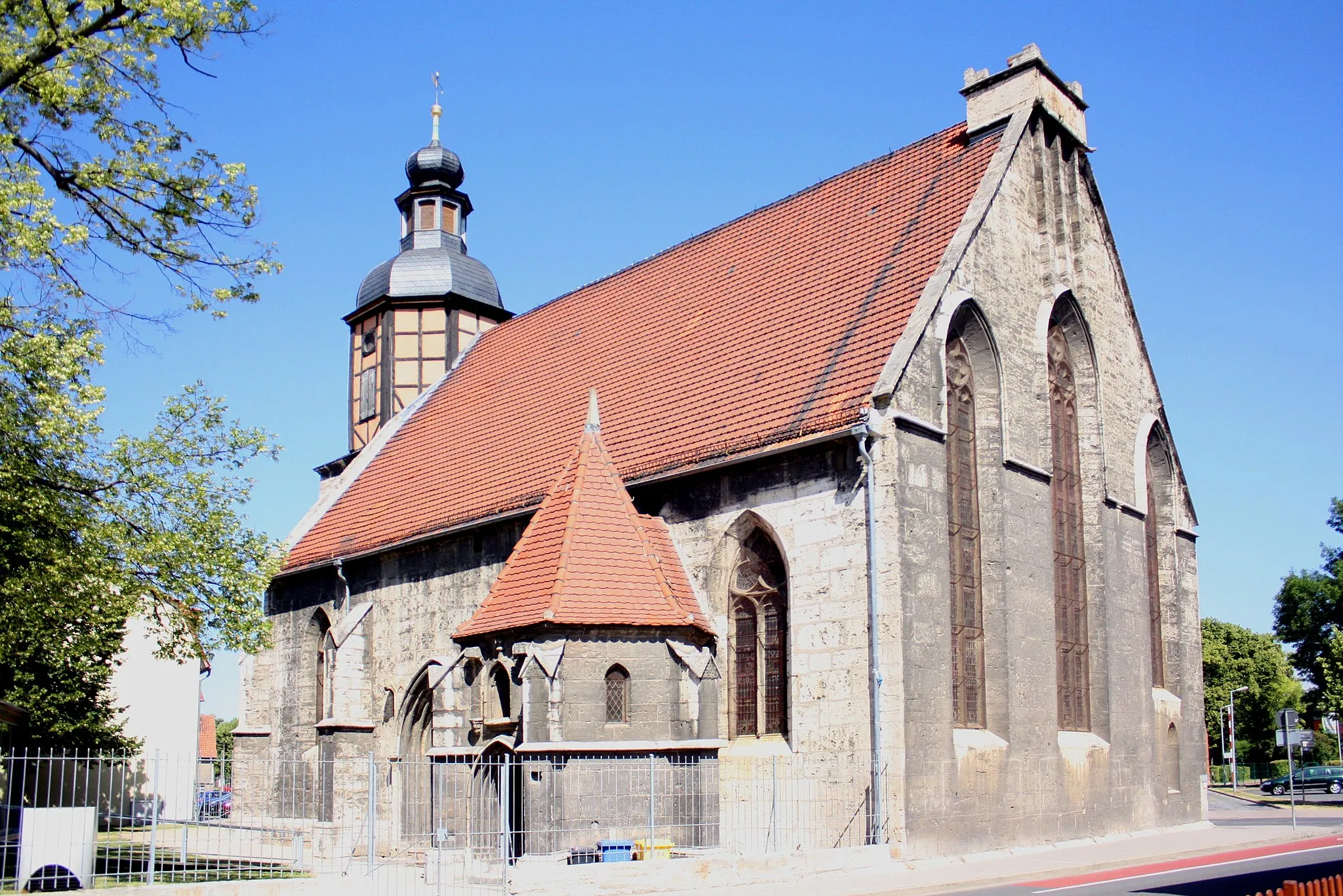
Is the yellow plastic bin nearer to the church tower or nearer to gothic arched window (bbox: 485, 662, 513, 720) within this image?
gothic arched window (bbox: 485, 662, 513, 720)

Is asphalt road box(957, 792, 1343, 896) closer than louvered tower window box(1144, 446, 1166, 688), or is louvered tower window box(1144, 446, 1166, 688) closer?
asphalt road box(957, 792, 1343, 896)

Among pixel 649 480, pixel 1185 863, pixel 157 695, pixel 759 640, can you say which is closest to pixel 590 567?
pixel 649 480

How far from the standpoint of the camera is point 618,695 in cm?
1608

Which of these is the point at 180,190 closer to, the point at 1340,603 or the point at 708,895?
the point at 708,895

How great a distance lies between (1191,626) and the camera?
22922 millimetres

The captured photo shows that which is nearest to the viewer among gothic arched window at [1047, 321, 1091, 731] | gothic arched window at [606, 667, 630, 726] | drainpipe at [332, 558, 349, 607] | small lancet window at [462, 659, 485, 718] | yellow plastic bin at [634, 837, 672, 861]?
yellow plastic bin at [634, 837, 672, 861]

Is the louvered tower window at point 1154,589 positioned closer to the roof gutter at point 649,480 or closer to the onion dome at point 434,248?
the roof gutter at point 649,480

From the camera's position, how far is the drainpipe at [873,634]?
14922 mm

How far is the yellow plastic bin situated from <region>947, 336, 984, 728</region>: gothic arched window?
4.17 meters

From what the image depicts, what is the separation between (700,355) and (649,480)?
2952mm

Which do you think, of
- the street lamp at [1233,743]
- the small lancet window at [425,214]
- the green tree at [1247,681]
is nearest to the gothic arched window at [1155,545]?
the small lancet window at [425,214]

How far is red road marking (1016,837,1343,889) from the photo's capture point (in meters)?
13.6

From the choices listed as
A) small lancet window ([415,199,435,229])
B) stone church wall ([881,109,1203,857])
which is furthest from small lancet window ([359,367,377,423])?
stone church wall ([881,109,1203,857])

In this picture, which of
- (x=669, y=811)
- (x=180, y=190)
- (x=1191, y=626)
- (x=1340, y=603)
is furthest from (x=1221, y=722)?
(x=180, y=190)
